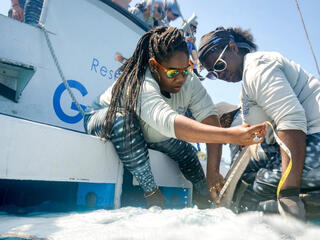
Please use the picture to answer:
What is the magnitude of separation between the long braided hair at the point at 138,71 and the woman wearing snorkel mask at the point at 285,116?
0.45 meters

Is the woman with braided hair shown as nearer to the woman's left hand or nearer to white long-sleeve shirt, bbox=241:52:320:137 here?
the woman's left hand

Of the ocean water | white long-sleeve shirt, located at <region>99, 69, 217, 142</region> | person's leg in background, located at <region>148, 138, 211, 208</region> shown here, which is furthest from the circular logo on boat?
the ocean water

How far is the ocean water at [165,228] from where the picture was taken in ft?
2.54

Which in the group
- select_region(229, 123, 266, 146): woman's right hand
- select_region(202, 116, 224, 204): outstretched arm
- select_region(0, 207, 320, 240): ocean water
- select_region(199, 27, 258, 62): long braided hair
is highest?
select_region(199, 27, 258, 62): long braided hair

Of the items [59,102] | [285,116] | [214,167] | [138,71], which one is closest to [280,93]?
[285,116]

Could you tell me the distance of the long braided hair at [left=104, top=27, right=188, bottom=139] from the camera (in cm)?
145

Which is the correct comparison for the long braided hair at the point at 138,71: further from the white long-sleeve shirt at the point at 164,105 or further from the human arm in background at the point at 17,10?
the human arm in background at the point at 17,10

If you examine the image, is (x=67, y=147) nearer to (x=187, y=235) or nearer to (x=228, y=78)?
(x=187, y=235)

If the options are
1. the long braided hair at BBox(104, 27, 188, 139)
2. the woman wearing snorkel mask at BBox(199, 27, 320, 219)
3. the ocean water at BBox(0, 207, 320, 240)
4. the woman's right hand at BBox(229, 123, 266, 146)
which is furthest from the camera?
the long braided hair at BBox(104, 27, 188, 139)

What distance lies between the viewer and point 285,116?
1.16 m

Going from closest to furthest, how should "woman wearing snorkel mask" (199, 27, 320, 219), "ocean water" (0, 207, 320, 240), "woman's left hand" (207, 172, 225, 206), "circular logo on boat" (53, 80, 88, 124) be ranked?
1. "ocean water" (0, 207, 320, 240)
2. "woman wearing snorkel mask" (199, 27, 320, 219)
3. "woman's left hand" (207, 172, 225, 206)
4. "circular logo on boat" (53, 80, 88, 124)

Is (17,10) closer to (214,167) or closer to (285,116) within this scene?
(214,167)

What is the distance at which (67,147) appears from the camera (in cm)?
132

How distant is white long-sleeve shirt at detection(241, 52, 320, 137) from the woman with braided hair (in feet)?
0.91
